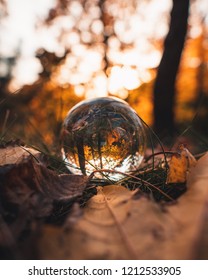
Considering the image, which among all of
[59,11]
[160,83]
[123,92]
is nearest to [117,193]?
[123,92]

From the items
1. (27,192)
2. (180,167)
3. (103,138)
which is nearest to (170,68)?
(103,138)

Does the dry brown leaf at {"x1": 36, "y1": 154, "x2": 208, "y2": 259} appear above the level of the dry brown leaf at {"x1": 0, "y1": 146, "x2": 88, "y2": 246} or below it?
above

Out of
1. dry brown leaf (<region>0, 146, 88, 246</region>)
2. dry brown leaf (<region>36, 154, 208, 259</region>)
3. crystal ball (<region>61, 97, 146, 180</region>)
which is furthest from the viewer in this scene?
crystal ball (<region>61, 97, 146, 180</region>)

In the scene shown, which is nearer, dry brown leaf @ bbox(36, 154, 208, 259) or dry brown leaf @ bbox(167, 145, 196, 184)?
dry brown leaf @ bbox(36, 154, 208, 259)

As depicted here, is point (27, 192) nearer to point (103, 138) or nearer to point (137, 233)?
point (137, 233)

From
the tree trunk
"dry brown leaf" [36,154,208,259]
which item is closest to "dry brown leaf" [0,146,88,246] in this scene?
"dry brown leaf" [36,154,208,259]

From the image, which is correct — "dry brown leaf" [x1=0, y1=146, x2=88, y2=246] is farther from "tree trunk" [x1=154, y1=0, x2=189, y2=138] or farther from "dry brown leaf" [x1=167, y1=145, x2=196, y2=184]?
"tree trunk" [x1=154, y1=0, x2=189, y2=138]

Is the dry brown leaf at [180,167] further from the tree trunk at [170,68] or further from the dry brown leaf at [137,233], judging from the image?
the tree trunk at [170,68]
